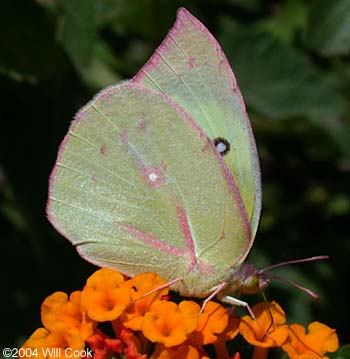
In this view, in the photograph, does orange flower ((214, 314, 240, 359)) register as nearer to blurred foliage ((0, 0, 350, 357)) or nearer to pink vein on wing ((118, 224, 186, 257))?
pink vein on wing ((118, 224, 186, 257))

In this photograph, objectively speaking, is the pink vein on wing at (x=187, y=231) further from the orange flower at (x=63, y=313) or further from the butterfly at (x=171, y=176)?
the orange flower at (x=63, y=313)

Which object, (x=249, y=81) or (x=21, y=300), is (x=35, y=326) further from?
(x=249, y=81)

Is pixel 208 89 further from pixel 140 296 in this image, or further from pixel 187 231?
pixel 140 296

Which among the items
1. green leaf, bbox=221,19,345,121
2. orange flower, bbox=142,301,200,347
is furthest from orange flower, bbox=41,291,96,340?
green leaf, bbox=221,19,345,121

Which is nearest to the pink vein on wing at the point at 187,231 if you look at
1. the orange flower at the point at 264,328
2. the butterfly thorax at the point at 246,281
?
the butterfly thorax at the point at 246,281

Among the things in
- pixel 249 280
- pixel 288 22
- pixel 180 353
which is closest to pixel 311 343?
pixel 249 280

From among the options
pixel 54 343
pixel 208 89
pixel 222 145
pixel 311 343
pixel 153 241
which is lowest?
pixel 54 343

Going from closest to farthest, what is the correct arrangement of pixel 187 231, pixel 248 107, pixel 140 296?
pixel 140 296
pixel 187 231
pixel 248 107
